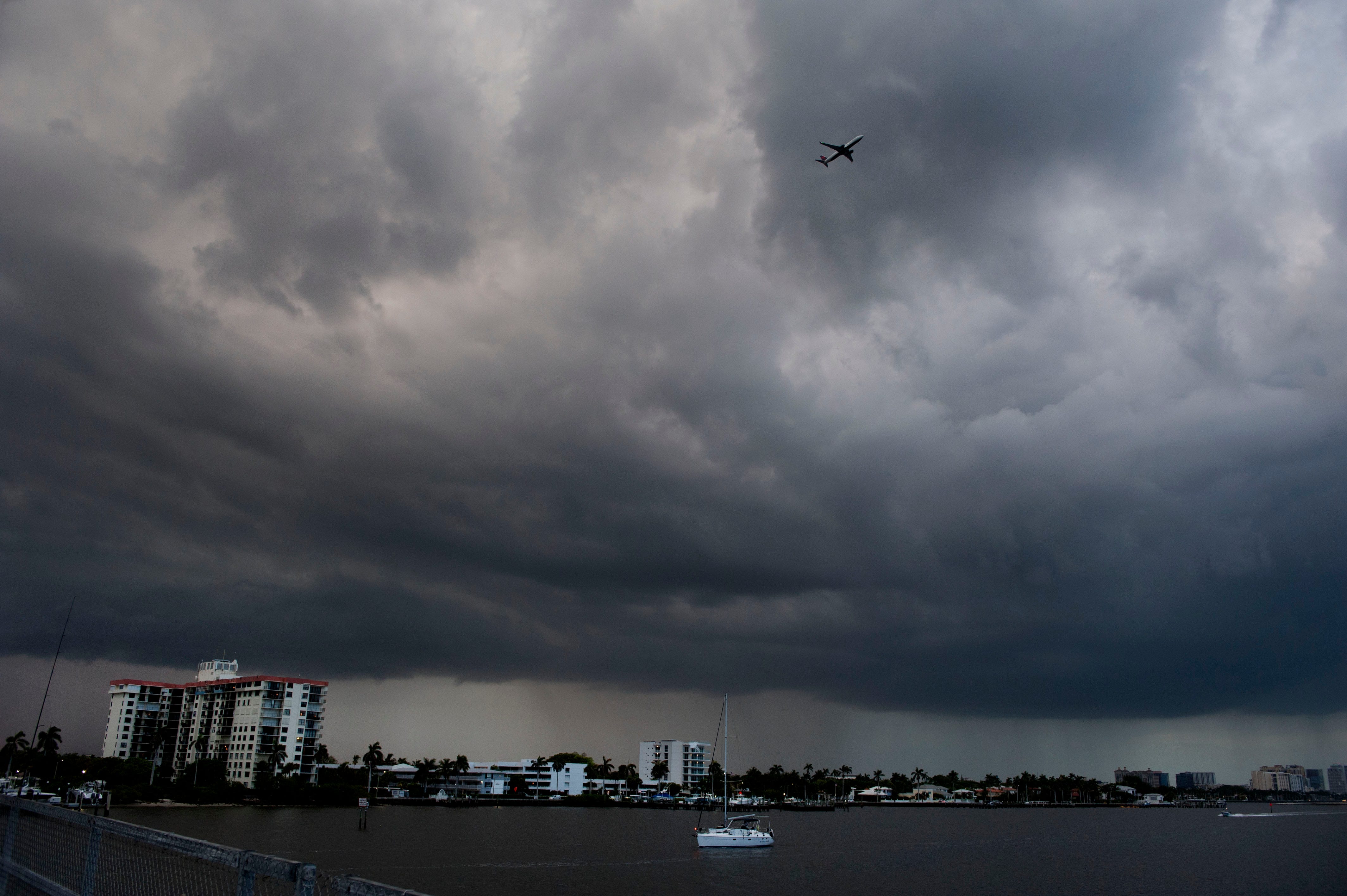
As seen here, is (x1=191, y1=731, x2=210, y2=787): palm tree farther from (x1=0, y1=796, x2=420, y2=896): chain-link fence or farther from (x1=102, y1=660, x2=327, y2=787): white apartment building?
(x1=0, y1=796, x2=420, y2=896): chain-link fence

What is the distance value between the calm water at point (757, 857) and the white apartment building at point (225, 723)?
2133 cm

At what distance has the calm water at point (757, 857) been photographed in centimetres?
7200

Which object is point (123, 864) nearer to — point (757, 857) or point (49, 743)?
point (757, 857)

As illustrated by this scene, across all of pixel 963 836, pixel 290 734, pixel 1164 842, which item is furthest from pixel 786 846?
pixel 290 734

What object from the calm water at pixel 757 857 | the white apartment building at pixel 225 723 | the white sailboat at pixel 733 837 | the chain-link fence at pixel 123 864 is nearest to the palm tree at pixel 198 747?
the white apartment building at pixel 225 723

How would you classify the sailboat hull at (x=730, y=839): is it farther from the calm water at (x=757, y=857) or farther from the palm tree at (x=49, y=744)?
the palm tree at (x=49, y=744)

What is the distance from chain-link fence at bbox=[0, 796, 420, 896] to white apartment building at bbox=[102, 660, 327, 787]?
7314 inches

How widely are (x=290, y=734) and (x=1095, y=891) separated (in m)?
159

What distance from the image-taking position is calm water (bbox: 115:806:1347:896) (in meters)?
72.0

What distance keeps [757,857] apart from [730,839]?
8.47 metres

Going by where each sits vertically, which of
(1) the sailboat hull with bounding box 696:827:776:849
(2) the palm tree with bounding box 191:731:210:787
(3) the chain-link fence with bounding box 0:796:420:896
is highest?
(3) the chain-link fence with bounding box 0:796:420:896

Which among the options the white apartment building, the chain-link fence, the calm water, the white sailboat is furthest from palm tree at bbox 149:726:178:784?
the chain-link fence

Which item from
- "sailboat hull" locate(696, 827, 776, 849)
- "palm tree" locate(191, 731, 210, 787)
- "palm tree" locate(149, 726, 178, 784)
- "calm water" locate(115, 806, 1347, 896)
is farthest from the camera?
"palm tree" locate(191, 731, 210, 787)

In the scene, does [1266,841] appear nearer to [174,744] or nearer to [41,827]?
[41,827]
